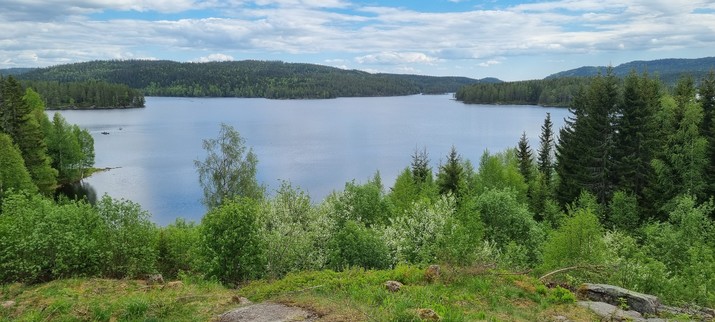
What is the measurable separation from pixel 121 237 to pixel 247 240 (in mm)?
4557

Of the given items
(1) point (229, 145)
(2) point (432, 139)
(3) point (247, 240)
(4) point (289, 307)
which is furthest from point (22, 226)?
(2) point (432, 139)

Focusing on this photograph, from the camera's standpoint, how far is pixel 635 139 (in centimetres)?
3316

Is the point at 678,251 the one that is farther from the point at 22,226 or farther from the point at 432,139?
the point at 432,139

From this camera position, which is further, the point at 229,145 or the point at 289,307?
the point at 229,145

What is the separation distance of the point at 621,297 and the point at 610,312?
1.12 metres

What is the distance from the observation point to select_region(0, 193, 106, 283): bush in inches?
592

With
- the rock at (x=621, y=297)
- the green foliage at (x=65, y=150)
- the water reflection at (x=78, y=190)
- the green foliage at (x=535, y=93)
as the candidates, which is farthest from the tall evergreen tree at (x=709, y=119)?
the green foliage at (x=535, y=93)

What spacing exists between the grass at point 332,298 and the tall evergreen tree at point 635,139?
23.8 meters

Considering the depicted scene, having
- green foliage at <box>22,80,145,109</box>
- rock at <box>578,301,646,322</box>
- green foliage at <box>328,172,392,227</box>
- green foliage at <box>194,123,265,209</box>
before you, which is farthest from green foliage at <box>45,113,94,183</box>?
green foliage at <box>22,80,145,109</box>

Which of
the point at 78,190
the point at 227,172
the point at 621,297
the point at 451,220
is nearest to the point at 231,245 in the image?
the point at 451,220

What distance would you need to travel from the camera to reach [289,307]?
11.8 metres

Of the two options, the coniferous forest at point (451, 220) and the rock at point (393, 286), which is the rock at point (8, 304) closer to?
the coniferous forest at point (451, 220)

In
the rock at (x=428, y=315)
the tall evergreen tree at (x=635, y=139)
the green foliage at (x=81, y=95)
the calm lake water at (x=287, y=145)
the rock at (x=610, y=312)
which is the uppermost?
the green foliage at (x=81, y=95)

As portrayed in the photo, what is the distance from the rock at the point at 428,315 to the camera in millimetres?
10008
